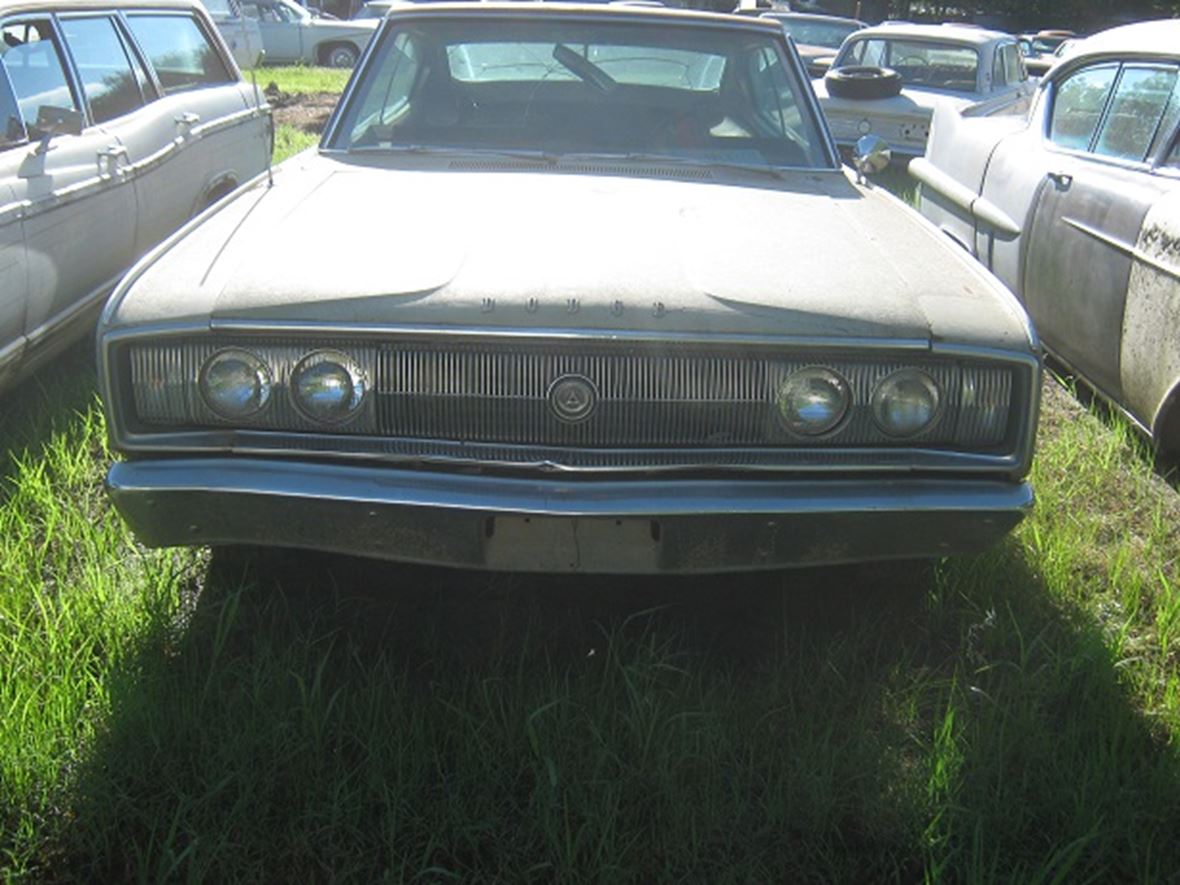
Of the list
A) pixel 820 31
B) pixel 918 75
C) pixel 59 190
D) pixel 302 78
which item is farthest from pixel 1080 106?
pixel 302 78

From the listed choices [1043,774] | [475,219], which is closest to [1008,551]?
[1043,774]

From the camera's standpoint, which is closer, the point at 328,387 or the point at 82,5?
the point at 328,387

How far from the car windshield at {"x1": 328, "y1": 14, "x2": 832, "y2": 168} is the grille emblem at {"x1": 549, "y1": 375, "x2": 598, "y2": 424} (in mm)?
1459

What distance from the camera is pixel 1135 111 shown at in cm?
443

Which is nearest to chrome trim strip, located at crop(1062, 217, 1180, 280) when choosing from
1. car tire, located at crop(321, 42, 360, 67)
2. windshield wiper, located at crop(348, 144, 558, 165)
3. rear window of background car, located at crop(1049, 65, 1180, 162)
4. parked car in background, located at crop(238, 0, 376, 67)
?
rear window of background car, located at crop(1049, 65, 1180, 162)

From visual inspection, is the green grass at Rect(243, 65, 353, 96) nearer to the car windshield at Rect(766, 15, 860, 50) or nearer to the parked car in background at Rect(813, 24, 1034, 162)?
the car windshield at Rect(766, 15, 860, 50)

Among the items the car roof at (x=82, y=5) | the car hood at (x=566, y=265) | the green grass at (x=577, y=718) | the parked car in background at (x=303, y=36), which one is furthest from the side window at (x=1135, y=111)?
the parked car in background at (x=303, y=36)

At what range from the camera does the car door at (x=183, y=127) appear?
4.96 meters

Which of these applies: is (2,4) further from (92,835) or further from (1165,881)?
(1165,881)

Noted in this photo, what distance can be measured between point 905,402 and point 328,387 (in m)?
1.21

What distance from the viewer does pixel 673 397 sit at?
249 cm

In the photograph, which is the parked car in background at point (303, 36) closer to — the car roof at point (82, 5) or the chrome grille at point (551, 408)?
the car roof at point (82, 5)

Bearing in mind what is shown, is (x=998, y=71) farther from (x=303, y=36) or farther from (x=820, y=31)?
(x=303, y=36)

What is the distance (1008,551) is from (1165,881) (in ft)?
4.22
